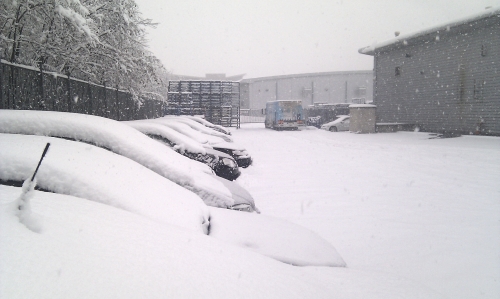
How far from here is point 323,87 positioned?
64812 millimetres

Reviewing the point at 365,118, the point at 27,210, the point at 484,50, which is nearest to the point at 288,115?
the point at 365,118

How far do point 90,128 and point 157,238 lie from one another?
201 centimetres

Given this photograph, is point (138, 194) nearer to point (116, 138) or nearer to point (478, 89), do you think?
point (116, 138)

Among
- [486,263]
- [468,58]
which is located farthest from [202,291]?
[468,58]

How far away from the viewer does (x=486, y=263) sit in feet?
13.1

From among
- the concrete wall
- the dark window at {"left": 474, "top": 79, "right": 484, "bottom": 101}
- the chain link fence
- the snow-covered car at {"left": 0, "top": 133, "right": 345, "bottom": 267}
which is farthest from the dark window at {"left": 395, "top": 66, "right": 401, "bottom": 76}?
the snow-covered car at {"left": 0, "top": 133, "right": 345, "bottom": 267}

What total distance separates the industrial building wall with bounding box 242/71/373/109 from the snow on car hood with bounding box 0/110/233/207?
6233cm

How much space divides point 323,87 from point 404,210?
6128cm

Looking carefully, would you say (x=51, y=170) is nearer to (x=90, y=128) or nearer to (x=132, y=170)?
(x=132, y=170)

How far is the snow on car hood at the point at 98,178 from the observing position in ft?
7.61

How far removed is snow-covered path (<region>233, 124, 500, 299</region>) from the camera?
12.8ft

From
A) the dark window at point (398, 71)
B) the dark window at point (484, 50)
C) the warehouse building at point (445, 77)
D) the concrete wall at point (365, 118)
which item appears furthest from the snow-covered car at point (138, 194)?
the dark window at point (398, 71)

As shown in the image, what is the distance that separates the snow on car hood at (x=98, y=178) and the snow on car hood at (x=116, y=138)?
357 millimetres

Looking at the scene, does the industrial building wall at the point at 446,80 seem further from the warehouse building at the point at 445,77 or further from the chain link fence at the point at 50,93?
the chain link fence at the point at 50,93
